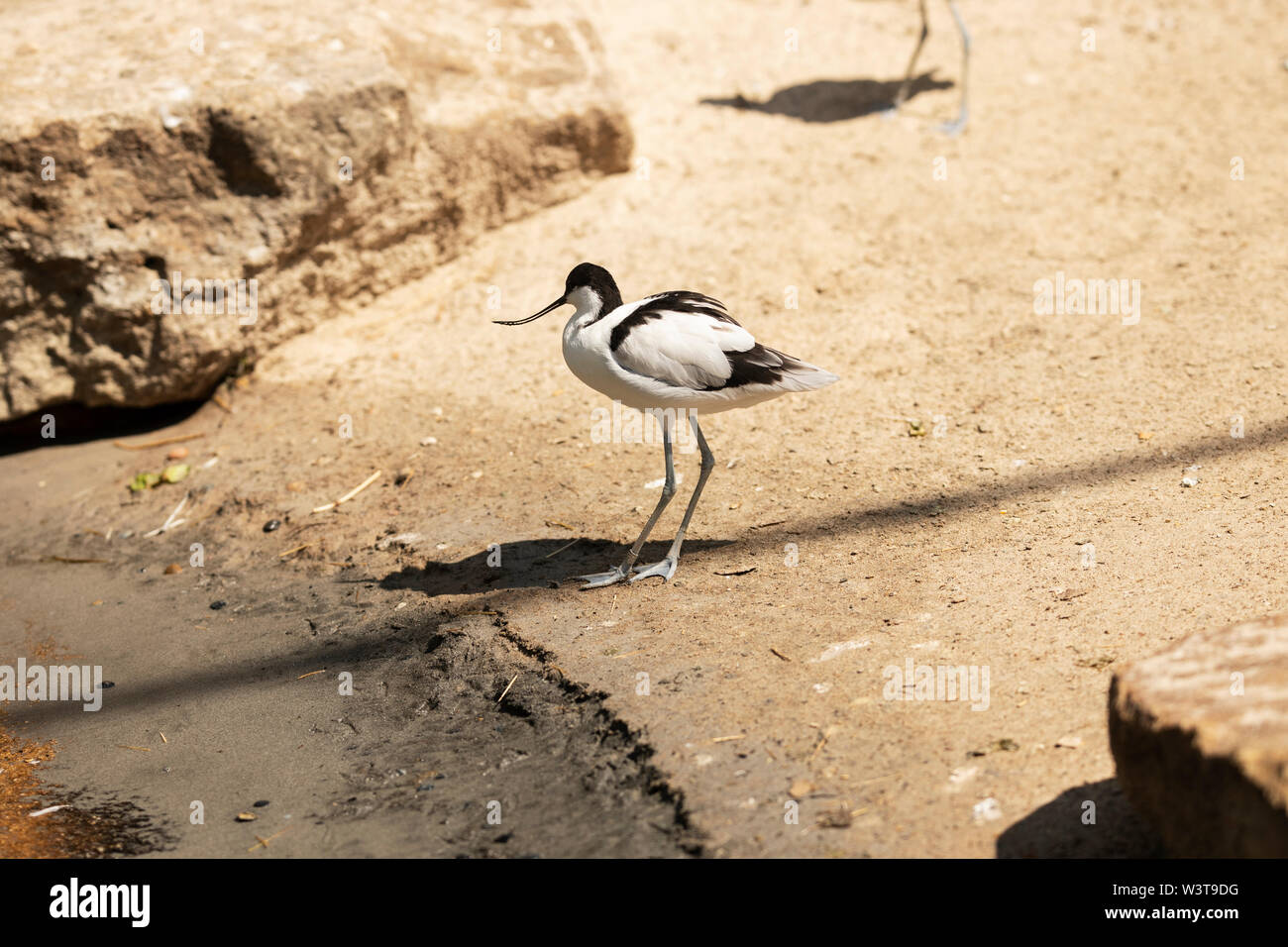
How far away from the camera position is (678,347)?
397cm

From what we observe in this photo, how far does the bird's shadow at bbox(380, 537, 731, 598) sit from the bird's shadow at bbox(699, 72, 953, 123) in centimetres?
452

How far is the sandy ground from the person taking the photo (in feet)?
10.2

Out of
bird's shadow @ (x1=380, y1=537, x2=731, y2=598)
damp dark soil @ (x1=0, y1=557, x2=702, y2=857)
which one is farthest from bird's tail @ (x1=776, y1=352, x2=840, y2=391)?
damp dark soil @ (x1=0, y1=557, x2=702, y2=857)

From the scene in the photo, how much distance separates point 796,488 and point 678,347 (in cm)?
105

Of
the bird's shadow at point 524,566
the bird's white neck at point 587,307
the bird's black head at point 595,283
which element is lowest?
the bird's shadow at point 524,566

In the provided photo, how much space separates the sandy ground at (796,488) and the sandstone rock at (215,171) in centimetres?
34

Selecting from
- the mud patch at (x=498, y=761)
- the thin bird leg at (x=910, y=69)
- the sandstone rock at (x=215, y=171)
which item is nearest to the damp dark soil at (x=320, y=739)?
the mud patch at (x=498, y=761)

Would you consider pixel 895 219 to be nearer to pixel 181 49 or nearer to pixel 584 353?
pixel 584 353

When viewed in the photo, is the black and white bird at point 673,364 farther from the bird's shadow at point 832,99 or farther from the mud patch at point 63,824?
the bird's shadow at point 832,99

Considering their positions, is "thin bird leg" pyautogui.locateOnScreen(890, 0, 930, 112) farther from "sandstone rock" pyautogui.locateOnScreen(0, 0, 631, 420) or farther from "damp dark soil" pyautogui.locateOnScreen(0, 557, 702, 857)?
"damp dark soil" pyautogui.locateOnScreen(0, 557, 702, 857)

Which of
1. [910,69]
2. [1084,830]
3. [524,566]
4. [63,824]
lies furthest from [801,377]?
[910,69]

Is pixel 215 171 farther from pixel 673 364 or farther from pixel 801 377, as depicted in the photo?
pixel 801 377

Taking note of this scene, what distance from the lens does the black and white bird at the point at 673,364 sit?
3.97m
